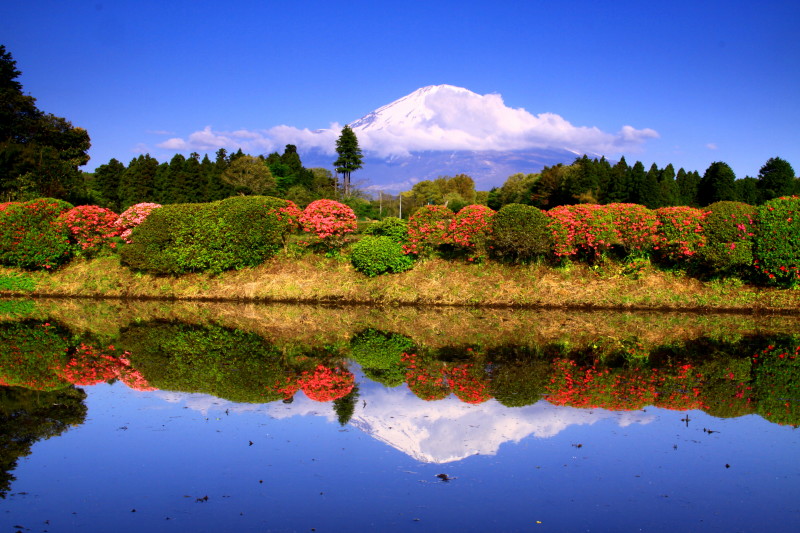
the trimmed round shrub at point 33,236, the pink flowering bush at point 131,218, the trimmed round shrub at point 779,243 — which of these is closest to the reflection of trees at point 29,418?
the pink flowering bush at point 131,218

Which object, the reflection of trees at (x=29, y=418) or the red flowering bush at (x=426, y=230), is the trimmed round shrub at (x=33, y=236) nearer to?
the red flowering bush at (x=426, y=230)

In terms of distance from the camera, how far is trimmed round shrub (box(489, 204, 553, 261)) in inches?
825

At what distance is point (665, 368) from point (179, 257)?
59.0 ft

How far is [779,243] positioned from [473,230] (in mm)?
9992

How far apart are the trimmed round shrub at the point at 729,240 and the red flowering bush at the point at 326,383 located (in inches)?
564

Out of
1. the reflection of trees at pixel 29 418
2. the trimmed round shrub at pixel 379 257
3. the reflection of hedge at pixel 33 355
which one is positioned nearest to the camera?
the reflection of trees at pixel 29 418

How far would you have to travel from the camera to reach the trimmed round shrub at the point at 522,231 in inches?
825

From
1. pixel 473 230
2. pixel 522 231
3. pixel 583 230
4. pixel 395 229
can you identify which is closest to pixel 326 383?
pixel 522 231

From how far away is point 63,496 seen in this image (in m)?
5.79

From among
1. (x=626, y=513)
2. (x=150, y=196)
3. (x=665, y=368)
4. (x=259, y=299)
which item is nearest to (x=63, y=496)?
(x=626, y=513)

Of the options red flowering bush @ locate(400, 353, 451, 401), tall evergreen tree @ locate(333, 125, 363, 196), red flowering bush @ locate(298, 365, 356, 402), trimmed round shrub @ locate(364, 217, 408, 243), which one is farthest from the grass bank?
tall evergreen tree @ locate(333, 125, 363, 196)

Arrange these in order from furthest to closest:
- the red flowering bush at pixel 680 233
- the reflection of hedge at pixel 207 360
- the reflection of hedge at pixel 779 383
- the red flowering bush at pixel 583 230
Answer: the red flowering bush at pixel 583 230 < the red flowering bush at pixel 680 233 < the reflection of hedge at pixel 207 360 < the reflection of hedge at pixel 779 383

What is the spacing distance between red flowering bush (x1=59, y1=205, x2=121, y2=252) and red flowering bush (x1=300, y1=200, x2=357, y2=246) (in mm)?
8517

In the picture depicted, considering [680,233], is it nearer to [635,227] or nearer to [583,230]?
[635,227]
